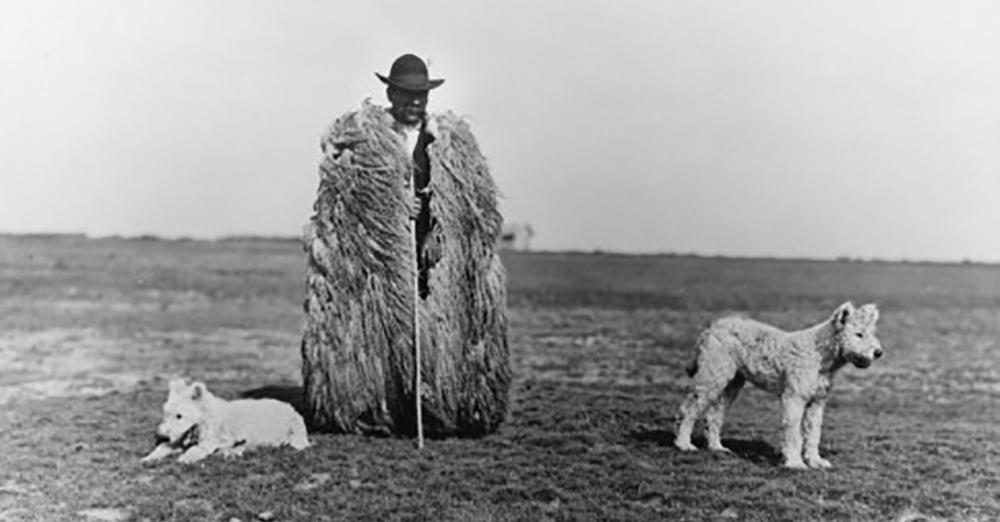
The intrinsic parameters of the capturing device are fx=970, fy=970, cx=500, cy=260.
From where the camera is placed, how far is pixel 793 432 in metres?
8.02

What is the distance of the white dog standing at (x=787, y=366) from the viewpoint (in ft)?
26.0

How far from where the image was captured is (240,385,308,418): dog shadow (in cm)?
1066

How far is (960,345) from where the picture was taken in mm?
20594

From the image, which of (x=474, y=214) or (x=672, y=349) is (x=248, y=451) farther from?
(x=672, y=349)

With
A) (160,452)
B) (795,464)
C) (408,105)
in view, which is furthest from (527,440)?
(408,105)

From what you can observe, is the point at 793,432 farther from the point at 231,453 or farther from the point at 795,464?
the point at 231,453

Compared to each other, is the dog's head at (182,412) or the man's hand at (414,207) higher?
the man's hand at (414,207)

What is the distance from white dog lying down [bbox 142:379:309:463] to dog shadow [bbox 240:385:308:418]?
1554 millimetres

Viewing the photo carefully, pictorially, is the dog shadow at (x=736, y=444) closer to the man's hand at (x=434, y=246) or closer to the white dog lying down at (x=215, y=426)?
the man's hand at (x=434, y=246)

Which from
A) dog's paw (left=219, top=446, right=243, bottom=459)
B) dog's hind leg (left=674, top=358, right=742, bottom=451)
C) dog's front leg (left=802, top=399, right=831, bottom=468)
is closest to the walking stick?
dog's paw (left=219, top=446, right=243, bottom=459)

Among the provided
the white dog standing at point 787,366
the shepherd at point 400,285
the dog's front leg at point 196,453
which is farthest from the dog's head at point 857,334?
the dog's front leg at point 196,453

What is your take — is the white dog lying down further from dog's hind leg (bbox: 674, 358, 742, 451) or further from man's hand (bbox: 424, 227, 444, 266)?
dog's hind leg (bbox: 674, 358, 742, 451)

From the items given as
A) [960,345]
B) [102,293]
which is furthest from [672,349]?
[102,293]

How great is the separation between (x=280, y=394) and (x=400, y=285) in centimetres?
298
